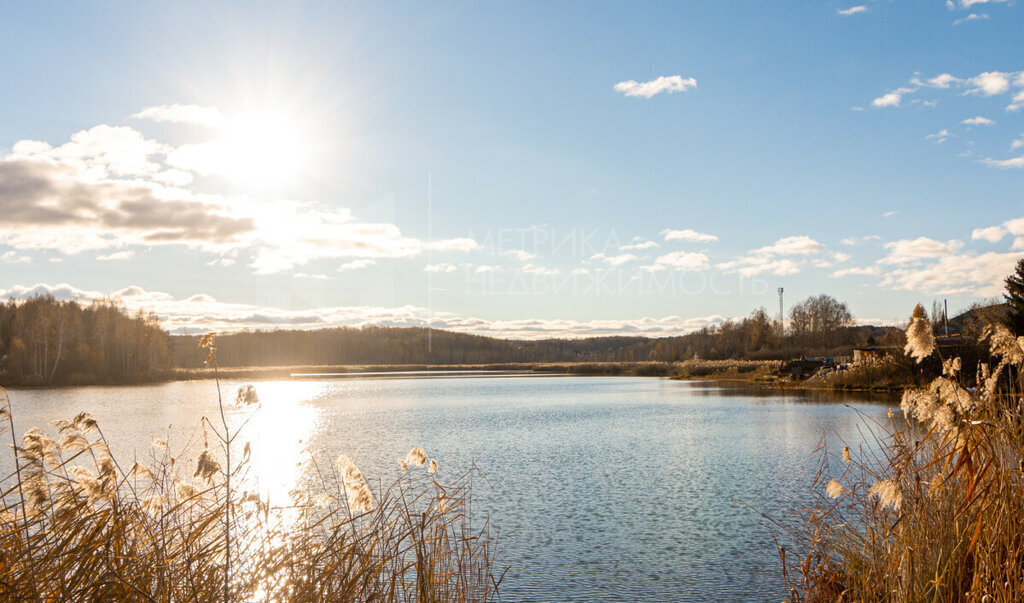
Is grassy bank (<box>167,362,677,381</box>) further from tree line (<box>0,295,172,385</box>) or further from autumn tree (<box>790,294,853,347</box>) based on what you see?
autumn tree (<box>790,294,853,347</box>)

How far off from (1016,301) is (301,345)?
129978 mm

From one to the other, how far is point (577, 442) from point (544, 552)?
11595 mm

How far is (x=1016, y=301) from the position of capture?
30.3 meters

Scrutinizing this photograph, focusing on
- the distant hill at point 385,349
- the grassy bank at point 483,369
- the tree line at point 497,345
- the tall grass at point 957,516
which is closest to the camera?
the tall grass at point 957,516

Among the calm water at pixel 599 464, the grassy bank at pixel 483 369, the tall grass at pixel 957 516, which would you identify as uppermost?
the tall grass at pixel 957 516

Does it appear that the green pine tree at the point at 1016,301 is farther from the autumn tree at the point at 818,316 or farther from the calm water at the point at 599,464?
the autumn tree at the point at 818,316

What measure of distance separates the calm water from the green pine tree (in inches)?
263

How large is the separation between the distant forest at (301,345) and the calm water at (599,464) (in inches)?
274

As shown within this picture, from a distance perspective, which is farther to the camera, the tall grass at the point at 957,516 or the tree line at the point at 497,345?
the tree line at the point at 497,345

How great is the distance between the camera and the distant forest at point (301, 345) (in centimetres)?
6303

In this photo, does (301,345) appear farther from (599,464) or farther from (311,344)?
(599,464)

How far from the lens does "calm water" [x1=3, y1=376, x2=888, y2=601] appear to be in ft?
28.8

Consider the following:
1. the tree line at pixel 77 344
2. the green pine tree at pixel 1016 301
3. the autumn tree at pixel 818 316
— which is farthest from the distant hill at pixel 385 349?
the green pine tree at pixel 1016 301

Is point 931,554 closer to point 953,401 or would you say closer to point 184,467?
point 953,401
